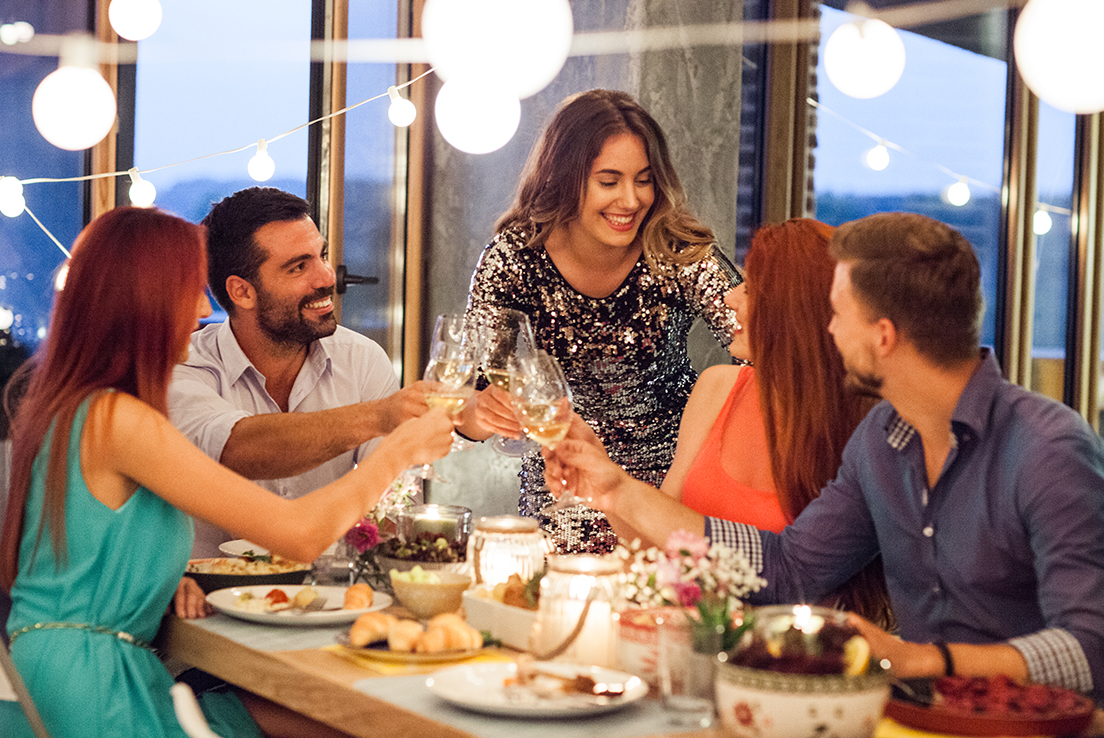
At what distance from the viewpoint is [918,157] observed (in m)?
5.16

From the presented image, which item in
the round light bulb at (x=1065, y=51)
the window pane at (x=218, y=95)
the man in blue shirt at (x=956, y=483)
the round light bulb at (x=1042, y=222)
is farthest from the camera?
the round light bulb at (x=1042, y=222)

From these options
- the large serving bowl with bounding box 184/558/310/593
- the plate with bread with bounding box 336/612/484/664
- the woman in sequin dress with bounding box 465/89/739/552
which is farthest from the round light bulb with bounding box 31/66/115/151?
the plate with bread with bounding box 336/612/484/664

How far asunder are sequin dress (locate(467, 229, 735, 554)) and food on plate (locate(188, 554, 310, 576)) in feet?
3.17

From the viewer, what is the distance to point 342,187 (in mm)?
4676

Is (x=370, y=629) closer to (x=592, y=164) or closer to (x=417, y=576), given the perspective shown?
(x=417, y=576)

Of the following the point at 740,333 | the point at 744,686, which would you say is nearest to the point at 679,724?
the point at 744,686

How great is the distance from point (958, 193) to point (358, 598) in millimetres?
4331

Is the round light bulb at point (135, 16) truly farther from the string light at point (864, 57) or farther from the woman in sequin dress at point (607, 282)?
the string light at point (864, 57)

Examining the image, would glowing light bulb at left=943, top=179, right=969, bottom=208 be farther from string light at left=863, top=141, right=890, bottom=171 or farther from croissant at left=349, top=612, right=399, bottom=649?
croissant at left=349, top=612, right=399, bottom=649

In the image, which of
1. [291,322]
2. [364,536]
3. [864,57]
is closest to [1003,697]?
[364,536]

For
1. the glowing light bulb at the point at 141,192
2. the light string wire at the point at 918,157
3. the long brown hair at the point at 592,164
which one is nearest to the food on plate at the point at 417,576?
the long brown hair at the point at 592,164

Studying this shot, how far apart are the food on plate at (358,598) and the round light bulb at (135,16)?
7.98 ft

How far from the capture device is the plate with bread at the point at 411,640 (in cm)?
147

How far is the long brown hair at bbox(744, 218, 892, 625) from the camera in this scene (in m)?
1.97
